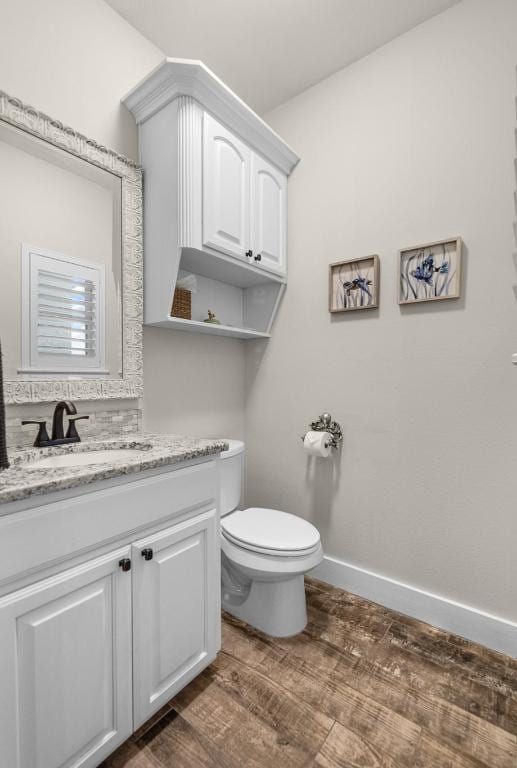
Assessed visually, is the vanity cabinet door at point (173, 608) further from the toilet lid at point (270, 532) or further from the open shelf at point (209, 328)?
the open shelf at point (209, 328)

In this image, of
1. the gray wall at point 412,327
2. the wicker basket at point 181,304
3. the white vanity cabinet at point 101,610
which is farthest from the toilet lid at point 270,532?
the wicker basket at point 181,304

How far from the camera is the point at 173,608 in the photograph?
1.17 metres

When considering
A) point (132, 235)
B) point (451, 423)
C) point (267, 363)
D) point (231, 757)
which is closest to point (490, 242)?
point (451, 423)

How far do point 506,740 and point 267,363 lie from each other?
5.94 ft

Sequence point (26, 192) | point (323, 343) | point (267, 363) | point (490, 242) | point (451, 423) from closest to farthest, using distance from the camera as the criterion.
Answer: point (26, 192)
point (490, 242)
point (451, 423)
point (323, 343)
point (267, 363)

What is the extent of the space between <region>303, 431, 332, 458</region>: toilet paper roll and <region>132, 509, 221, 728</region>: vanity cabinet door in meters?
0.72

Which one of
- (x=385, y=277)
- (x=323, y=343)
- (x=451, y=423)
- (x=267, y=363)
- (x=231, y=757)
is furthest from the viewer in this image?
(x=267, y=363)

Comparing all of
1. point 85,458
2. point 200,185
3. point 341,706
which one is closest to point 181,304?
point 200,185

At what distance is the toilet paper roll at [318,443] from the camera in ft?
6.19

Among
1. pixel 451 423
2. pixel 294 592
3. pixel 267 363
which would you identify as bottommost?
pixel 294 592

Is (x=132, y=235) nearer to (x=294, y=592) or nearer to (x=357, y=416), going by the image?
(x=357, y=416)

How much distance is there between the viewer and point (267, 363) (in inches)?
89.0

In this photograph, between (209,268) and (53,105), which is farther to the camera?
(209,268)

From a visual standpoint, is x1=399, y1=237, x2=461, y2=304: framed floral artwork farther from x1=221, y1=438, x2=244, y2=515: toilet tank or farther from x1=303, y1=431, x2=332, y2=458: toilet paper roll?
x1=221, y1=438, x2=244, y2=515: toilet tank
